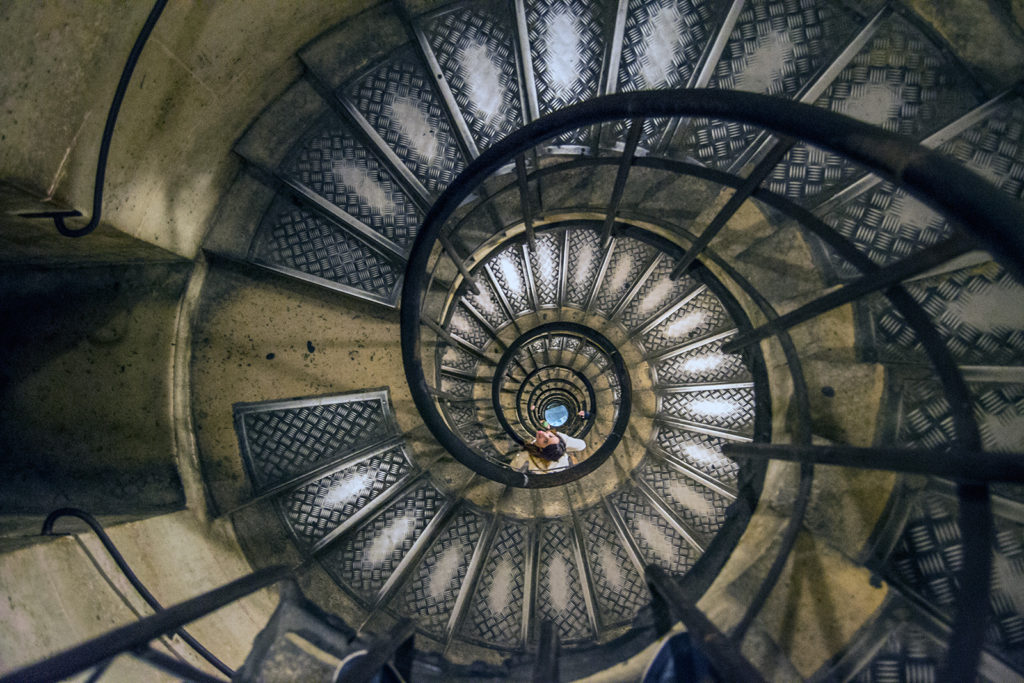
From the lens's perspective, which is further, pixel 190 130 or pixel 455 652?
pixel 455 652

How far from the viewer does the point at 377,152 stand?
3.28 m

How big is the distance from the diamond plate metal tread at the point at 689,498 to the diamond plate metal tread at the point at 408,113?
344 cm

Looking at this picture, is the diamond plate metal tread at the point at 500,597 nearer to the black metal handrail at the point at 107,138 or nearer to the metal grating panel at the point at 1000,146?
the black metal handrail at the point at 107,138

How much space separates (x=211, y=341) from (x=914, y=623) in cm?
430

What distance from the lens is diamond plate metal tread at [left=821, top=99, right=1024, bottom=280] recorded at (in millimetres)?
2240

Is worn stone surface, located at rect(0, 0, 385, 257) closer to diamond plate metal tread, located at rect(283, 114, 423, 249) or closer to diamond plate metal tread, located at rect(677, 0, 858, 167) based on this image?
diamond plate metal tread, located at rect(283, 114, 423, 249)

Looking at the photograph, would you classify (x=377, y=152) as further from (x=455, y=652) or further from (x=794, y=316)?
(x=455, y=652)

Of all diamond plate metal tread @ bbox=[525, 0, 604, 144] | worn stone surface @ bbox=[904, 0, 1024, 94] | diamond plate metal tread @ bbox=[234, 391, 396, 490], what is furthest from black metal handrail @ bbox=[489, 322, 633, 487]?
worn stone surface @ bbox=[904, 0, 1024, 94]

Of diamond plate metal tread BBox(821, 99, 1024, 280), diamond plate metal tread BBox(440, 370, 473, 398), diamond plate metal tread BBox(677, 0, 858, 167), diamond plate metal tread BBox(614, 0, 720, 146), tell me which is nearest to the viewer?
diamond plate metal tread BBox(821, 99, 1024, 280)

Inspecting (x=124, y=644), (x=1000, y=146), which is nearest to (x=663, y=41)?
(x=1000, y=146)

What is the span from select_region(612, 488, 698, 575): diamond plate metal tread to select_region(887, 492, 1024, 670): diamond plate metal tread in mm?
1989

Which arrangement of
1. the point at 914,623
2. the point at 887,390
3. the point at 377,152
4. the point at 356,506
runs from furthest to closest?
the point at 356,506 < the point at 377,152 < the point at 887,390 < the point at 914,623

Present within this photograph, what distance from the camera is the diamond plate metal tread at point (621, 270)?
4668 millimetres

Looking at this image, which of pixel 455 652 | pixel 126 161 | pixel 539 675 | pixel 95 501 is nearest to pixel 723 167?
pixel 539 675
